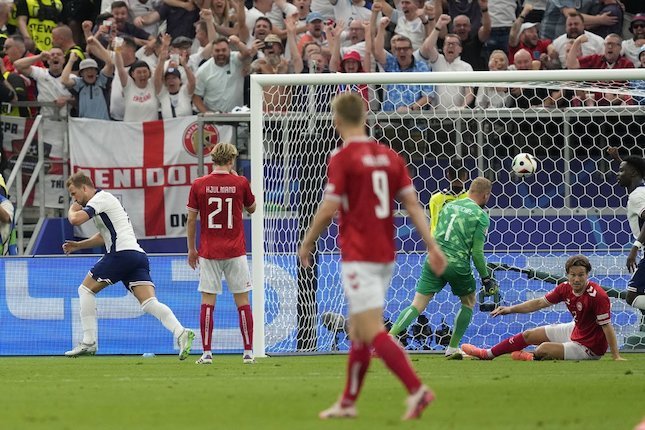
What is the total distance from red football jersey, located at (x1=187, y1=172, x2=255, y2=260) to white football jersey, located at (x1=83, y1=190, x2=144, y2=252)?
1249 mm

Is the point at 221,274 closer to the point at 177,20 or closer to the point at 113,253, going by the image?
the point at 113,253

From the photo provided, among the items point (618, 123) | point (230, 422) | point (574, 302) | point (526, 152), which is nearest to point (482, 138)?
point (526, 152)

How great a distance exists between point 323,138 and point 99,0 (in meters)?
7.77

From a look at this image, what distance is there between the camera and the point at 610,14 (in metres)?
19.7

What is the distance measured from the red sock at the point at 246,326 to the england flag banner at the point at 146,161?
5.11 metres

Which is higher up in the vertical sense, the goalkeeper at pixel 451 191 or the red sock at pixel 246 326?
the goalkeeper at pixel 451 191

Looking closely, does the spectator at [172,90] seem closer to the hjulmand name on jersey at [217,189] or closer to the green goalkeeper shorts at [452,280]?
the hjulmand name on jersey at [217,189]

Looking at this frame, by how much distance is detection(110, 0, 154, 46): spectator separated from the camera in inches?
801

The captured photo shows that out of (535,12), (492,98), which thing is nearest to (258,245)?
(492,98)

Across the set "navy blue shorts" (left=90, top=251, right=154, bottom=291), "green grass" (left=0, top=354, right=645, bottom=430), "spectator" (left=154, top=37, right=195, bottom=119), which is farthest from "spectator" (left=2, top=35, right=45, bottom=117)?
"green grass" (left=0, top=354, right=645, bottom=430)

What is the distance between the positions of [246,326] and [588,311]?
3576 mm

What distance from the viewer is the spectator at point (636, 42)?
18.5 metres

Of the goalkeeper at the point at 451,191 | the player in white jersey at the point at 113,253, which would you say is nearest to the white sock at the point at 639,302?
the goalkeeper at the point at 451,191

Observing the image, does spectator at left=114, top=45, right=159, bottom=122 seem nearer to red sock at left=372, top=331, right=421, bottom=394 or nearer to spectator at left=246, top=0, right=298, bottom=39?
spectator at left=246, top=0, right=298, bottom=39
